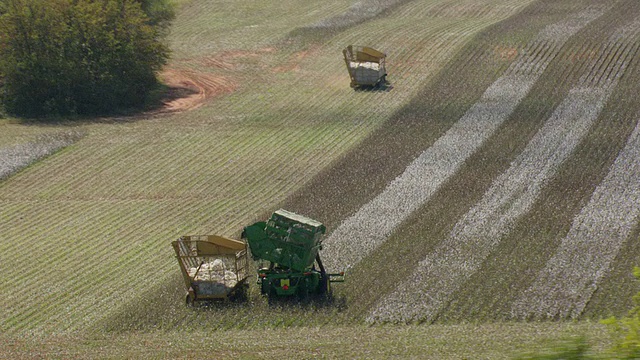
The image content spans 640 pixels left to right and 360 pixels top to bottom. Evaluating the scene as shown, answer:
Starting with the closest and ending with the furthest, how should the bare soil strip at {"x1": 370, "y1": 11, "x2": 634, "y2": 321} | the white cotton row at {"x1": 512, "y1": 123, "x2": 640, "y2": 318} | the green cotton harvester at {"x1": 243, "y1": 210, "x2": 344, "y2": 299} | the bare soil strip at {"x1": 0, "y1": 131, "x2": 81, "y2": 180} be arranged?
the white cotton row at {"x1": 512, "y1": 123, "x2": 640, "y2": 318} < the green cotton harvester at {"x1": 243, "y1": 210, "x2": 344, "y2": 299} < the bare soil strip at {"x1": 370, "y1": 11, "x2": 634, "y2": 321} < the bare soil strip at {"x1": 0, "y1": 131, "x2": 81, "y2": 180}

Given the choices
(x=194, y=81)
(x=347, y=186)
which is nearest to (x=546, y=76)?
(x=347, y=186)

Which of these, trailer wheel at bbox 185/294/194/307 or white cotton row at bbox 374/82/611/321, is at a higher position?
trailer wheel at bbox 185/294/194/307

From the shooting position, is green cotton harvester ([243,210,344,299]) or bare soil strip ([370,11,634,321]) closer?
green cotton harvester ([243,210,344,299])

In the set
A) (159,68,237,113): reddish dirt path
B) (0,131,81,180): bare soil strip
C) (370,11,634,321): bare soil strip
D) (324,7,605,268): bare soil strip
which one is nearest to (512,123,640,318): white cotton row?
(370,11,634,321): bare soil strip

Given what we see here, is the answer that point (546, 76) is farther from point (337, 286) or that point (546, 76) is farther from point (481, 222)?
point (337, 286)

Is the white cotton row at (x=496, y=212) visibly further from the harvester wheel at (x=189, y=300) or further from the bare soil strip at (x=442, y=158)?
the harvester wheel at (x=189, y=300)

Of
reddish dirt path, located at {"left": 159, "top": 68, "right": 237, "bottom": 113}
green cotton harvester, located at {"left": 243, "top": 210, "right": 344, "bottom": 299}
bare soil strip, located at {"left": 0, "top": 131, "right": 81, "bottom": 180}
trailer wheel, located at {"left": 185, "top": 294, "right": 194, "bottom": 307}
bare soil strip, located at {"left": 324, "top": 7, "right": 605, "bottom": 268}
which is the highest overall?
green cotton harvester, located at {"left": 243, "top": 210, "right": 344, "bottom": 299}

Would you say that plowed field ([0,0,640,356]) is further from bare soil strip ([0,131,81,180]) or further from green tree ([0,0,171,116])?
green tree ([0,0,171,116])

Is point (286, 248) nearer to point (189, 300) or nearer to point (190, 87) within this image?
point (189, 300)
